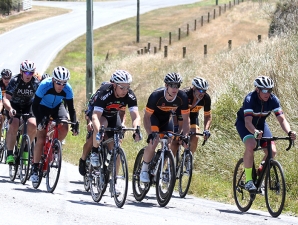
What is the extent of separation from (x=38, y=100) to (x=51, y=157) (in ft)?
3.20

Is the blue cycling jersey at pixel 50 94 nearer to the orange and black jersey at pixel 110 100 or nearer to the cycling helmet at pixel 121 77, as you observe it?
the orange and black jersey at pixel 110 100

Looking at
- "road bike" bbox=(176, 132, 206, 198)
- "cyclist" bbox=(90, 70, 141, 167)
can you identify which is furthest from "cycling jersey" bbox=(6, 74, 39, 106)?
"road bike" bbox=(176, 132, 206, 198)

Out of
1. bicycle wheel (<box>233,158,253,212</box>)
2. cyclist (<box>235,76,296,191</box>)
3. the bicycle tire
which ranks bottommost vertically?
bicycle wheel (<box>233,158,253,212</box>)

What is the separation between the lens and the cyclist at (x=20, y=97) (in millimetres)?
13102

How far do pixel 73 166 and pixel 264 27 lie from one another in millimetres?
41110

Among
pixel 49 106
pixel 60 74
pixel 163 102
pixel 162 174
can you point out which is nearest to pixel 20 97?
pixel 49 106

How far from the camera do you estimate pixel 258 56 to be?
2141 cm

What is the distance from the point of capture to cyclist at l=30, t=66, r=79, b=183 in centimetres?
1212

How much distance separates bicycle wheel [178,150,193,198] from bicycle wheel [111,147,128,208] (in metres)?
1.91

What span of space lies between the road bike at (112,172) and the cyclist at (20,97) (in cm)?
224

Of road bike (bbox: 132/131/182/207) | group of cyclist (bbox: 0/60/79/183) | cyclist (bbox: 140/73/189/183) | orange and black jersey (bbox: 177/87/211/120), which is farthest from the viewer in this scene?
orange and black jersey (bbox: 177/87/211/120)

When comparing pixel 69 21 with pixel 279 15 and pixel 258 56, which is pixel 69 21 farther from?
pixel 258 56

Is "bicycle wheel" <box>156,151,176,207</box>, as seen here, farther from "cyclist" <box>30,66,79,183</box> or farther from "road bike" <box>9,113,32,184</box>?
"road bike" <box>9,113,32,184</box>

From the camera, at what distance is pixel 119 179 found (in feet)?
35.7
